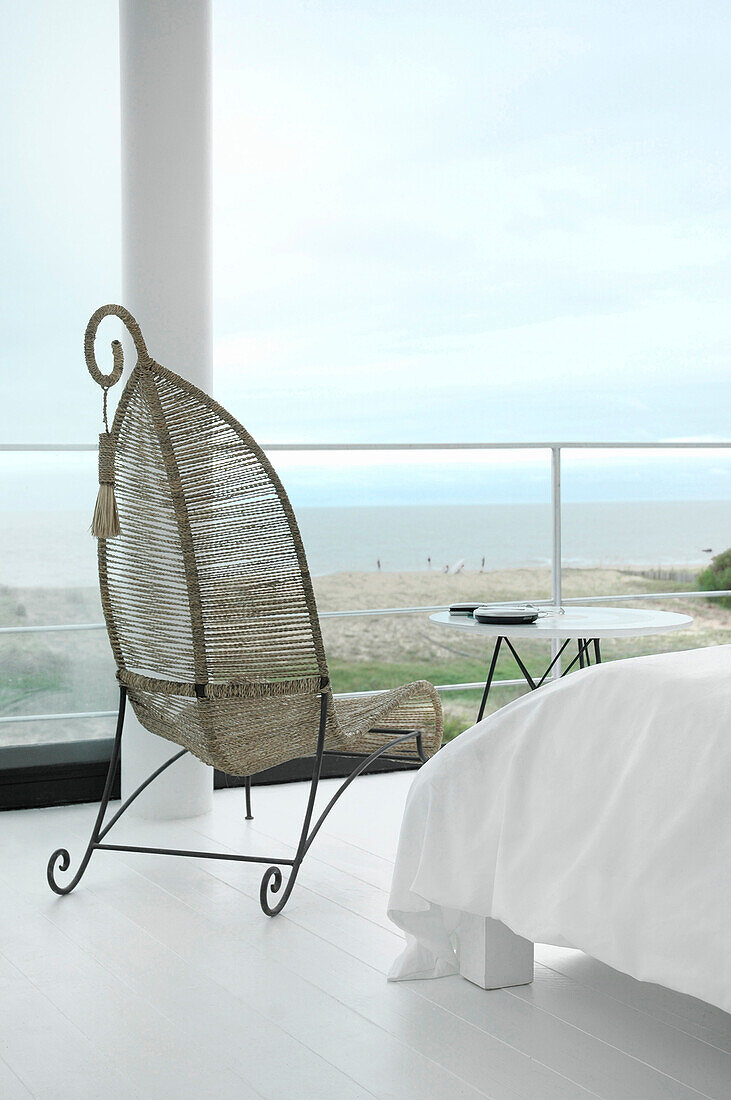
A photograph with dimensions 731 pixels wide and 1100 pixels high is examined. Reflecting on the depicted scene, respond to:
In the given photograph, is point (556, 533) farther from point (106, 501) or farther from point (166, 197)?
point (106, 501)

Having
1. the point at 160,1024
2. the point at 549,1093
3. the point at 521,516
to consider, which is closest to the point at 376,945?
the point at 160,1024

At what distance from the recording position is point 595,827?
5.75ft

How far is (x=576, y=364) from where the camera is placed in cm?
1284

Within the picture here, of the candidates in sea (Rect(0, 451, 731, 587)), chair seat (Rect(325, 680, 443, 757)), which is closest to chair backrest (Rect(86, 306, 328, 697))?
chair seat (Rect(325, 680, 443, 757))

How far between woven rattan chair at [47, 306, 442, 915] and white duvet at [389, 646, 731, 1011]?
564 mm

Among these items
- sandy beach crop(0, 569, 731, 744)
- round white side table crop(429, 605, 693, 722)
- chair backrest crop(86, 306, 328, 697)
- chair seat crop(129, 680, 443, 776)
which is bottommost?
sandy beach crop(0, 569, 731, 744)

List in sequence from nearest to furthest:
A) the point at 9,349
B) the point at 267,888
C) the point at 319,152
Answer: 1. the point at 267,888
2. the point at 9,349
3. the point at 319,152

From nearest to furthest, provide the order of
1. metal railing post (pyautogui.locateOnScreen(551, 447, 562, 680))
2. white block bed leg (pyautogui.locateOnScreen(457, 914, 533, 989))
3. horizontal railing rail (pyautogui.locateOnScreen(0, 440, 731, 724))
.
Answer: white block bed leg (pyautogui.locateOnScreen(457, 914, 533, 989)) → horizontal railing rail (pyautogui.locateOnScreen(0, 440, 731, 724)) → metal railing post (pyautogui.locateOnScreen(551, 447, 562, 680))

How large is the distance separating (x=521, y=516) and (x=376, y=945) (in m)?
10.6

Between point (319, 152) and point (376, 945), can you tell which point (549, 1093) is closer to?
point (376, 945)

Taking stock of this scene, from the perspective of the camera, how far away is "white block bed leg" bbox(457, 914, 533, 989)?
6.57 feet

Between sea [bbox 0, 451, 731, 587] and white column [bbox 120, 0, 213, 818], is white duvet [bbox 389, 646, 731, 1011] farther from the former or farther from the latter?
sea [bbox 0, 451, 731, 587]

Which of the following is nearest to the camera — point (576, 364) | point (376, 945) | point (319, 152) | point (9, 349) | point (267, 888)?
point (376, 945)

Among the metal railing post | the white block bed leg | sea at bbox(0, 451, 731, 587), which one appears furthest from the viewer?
sea at bbox(0, 451, 731, 587)
